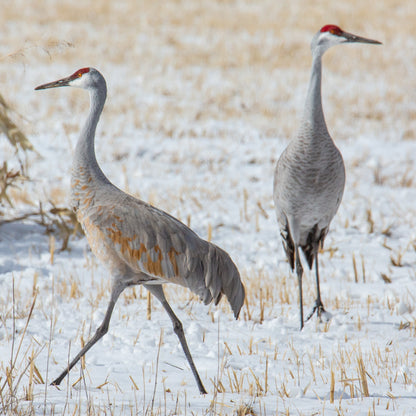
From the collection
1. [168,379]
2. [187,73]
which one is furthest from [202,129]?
[168,379]

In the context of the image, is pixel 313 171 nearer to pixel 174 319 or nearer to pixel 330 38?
pixel 330 38

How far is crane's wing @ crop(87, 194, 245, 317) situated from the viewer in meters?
3.75

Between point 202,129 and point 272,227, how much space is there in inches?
166

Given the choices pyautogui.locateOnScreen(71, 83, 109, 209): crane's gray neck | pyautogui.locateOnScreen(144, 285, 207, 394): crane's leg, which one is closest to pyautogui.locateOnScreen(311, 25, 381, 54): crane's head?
pyautogui.locateOnScreen(71, 83, 109, 209): crane's gray neck

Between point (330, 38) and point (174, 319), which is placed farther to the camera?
point (330, 38)

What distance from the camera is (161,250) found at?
3748 mm

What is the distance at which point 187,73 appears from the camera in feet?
48.8

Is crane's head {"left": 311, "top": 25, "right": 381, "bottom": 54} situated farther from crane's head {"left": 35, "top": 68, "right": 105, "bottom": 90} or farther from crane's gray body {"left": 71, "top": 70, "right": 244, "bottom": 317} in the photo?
crane's gray body {"left": 71, "top": 70, "right": 244, "bottom": 317}

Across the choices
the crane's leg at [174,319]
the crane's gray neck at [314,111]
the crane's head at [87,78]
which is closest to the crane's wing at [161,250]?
the crane's leg at [174,319]

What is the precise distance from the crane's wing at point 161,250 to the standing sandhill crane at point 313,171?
1.55 metres

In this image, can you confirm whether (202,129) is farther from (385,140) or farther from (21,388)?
(21,388)

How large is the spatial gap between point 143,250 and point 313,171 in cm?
204

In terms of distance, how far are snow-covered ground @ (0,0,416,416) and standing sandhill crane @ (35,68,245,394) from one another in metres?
0.35

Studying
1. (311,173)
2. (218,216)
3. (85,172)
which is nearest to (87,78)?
(85,172)
